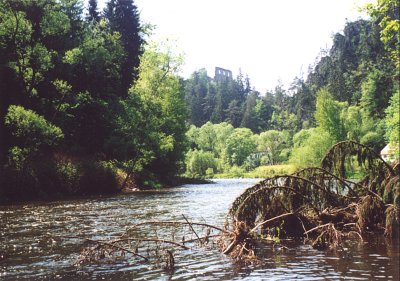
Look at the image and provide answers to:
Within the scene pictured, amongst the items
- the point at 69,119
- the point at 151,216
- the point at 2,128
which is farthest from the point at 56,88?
the point at 151,216

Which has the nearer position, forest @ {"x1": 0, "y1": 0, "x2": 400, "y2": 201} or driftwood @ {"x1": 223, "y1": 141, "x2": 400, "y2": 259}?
driftwood @ {"x1": 223, "y1": 141, "x2": 400, "y2": 259}

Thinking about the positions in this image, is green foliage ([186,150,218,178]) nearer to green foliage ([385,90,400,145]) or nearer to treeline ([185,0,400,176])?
treeline ([185,0,400,176])

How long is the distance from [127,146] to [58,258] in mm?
30853

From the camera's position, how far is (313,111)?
440 ft

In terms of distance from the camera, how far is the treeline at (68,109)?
29.6 meters

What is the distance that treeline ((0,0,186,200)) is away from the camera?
29594 mm

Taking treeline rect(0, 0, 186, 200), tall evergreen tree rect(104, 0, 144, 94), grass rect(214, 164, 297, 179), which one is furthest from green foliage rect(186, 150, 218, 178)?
treeline rect(0, 0, 186, 200)

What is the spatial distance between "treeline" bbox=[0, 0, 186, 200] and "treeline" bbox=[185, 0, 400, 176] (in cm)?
2341

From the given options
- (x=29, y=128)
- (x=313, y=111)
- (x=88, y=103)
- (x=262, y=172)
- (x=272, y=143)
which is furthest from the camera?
(x=313, y=111)

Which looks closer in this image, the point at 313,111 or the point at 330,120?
the point at 330,120

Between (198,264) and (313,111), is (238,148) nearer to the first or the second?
(313,111)

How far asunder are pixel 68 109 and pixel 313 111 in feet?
357

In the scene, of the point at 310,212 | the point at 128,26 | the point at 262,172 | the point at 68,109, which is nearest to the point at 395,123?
the point at 310,212

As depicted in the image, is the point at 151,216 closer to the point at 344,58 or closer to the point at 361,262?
the point at 361,262
